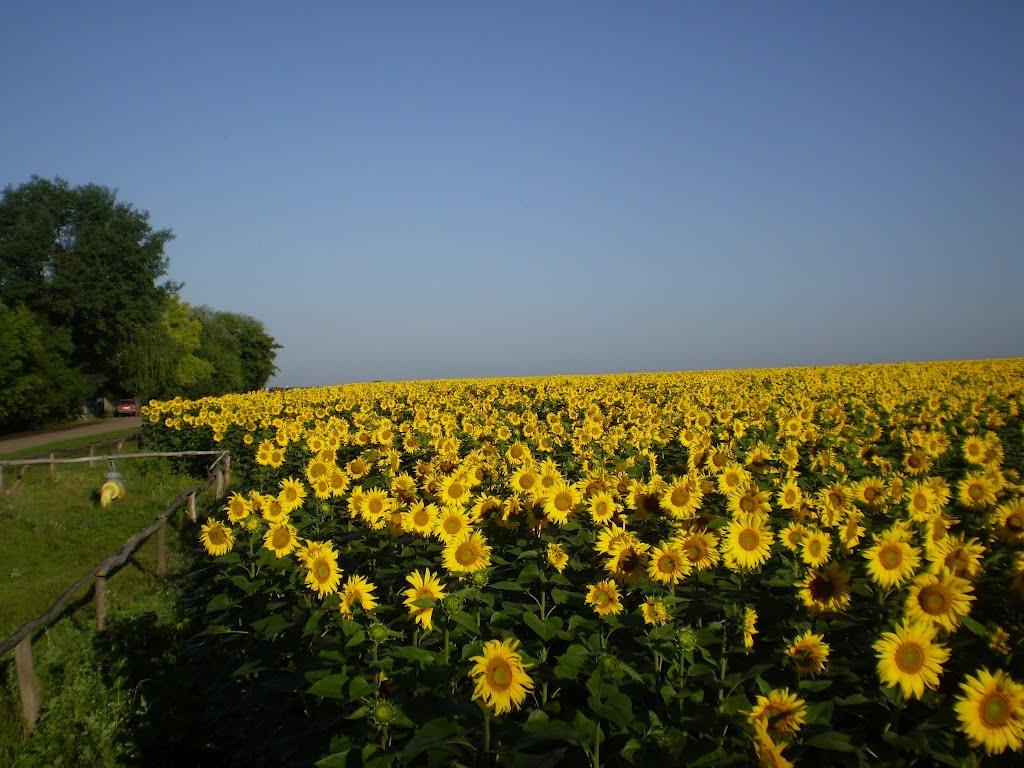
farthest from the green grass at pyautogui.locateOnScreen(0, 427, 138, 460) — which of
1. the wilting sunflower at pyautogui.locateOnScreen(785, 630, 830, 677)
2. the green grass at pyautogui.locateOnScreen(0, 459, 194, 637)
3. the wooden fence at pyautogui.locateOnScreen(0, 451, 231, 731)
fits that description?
the wilting sunflower at pyautogui.locateOnScreen(785, 630, 830, 677)

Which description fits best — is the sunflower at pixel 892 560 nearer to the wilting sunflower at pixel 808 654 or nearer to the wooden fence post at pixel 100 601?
the wilting sunflower at pixel 808 654

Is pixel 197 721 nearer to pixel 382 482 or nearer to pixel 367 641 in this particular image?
pixel 382 482

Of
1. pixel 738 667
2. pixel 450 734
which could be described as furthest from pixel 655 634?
pixel 450 734

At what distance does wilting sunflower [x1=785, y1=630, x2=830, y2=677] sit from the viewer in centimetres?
262

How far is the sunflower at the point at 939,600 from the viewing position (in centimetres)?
241

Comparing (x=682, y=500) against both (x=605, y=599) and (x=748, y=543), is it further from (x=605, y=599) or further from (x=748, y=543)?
(x=605, y=599)

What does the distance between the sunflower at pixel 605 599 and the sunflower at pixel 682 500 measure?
665 mm

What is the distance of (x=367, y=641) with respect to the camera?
11.2 feet

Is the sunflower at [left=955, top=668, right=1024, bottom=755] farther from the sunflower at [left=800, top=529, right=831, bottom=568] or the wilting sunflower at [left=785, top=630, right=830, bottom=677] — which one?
the sunflower at [left=800, top=529, right=831, bottom=568]

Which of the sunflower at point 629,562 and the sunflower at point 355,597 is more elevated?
the sunflower at point 629,562

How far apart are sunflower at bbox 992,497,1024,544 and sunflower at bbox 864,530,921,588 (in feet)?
1.45

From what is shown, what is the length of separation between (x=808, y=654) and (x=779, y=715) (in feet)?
1.34

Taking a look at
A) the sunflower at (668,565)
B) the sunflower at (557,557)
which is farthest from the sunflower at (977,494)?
the sunflower at (557,557)

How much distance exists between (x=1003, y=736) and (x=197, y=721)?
210 inches
